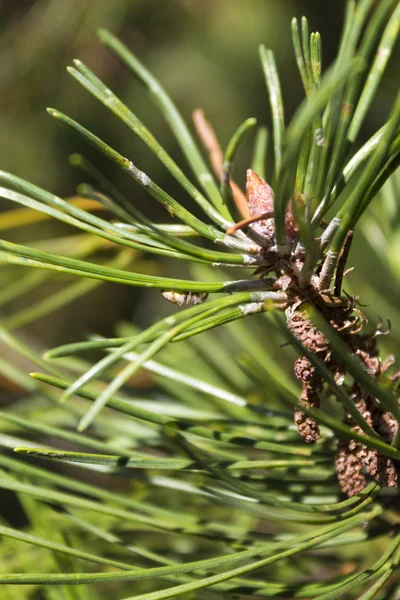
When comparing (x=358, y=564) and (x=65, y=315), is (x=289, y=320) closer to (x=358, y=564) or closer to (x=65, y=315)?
(x=358, y=564)

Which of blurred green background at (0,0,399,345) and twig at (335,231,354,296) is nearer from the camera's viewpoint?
twig at (335,231,354,296)

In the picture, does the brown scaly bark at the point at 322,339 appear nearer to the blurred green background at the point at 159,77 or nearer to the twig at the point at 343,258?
the twig at the point at 343,258

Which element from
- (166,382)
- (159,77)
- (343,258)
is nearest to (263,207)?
(343,258)

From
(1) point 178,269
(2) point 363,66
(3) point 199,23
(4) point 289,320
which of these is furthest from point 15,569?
(3) point 199,23

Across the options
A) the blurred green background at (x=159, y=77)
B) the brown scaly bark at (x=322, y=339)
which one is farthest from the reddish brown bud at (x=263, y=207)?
the blurred green background at (x=159, y=77)

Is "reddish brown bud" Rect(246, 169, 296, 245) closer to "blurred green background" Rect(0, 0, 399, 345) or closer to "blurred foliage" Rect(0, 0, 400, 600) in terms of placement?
"blurred foliage" Rect(0, 0, 400, 600)

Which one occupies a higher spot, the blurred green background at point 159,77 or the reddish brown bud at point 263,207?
the blurred green background at point 159,77

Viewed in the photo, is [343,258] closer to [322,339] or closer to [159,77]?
[322,339]

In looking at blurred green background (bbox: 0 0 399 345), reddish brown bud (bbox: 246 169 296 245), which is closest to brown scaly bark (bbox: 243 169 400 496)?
reddish brown bud (bbox: 246 169 296 245)

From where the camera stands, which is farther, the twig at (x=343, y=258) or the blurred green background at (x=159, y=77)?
the blurred green background at (x=159, y=77)
